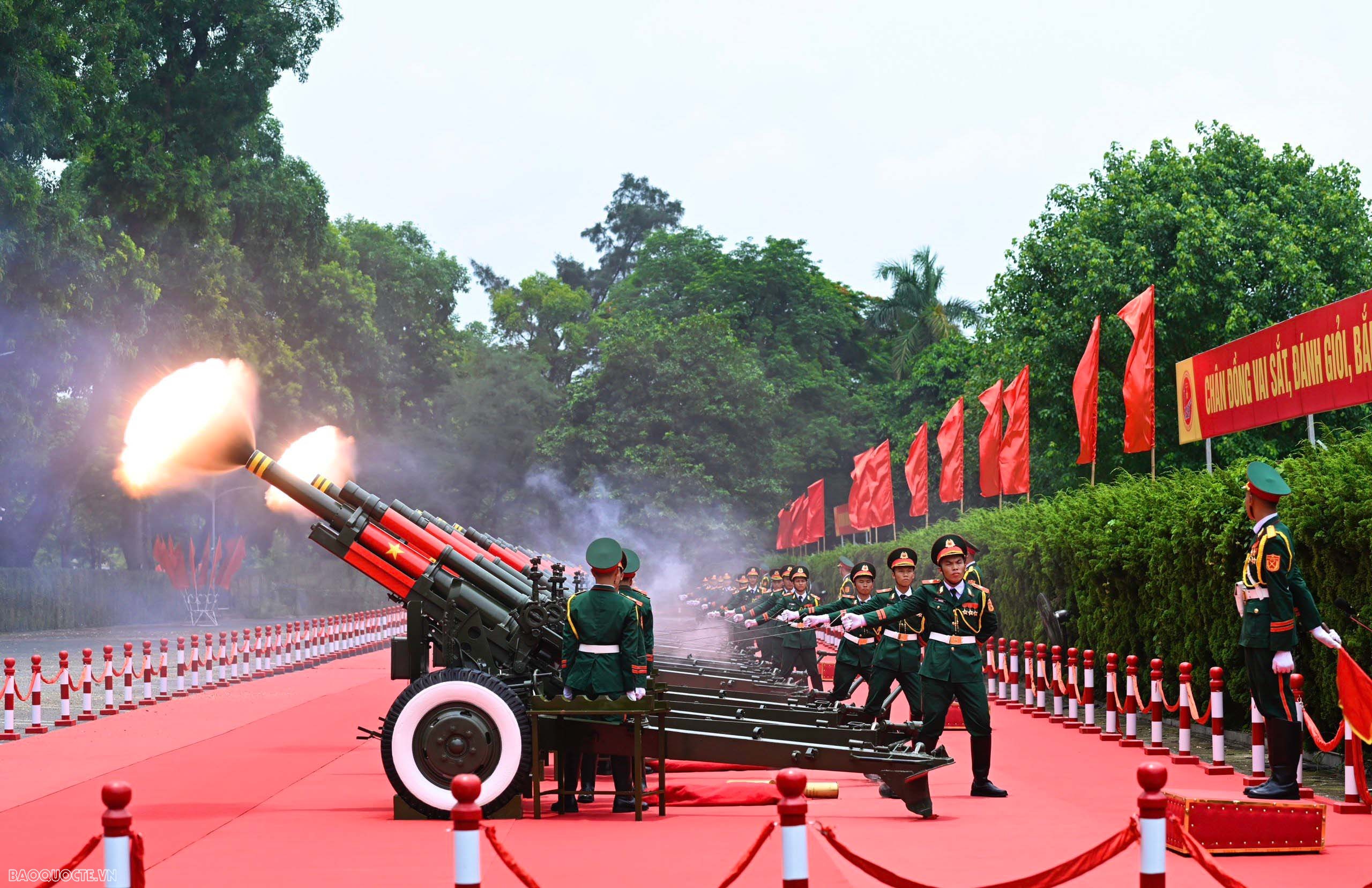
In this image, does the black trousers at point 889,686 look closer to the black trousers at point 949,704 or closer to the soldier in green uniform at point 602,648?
the black trousers at point 949,704

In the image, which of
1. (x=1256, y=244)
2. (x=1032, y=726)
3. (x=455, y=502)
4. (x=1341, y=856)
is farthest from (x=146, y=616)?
(x=1341, y=856)

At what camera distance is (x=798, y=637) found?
778 inches

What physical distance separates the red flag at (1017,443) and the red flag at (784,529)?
33452 millimetres

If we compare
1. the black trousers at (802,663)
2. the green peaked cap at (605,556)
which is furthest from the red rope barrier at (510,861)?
the black trousers at (802,663)

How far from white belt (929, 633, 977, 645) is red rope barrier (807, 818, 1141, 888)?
5.11 m

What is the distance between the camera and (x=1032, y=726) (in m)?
17.4

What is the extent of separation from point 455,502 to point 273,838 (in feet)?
193

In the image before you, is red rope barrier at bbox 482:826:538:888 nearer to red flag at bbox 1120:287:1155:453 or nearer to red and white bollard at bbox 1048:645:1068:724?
red and white bollard at bbox 1048:645:1068:724

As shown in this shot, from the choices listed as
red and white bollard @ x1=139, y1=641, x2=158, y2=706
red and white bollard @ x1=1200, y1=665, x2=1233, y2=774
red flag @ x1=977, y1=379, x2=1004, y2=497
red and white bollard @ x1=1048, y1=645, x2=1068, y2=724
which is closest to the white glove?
red and white bollard @ x1=1200, y1=665, x2=1233, y2=774

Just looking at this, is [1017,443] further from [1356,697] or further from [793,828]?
[793,828]

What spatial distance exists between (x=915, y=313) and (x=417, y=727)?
209ft

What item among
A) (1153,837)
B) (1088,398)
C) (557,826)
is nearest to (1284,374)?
(1088,398)

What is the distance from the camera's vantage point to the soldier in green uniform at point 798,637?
19625mm

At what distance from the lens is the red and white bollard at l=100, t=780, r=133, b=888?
17.7ft
